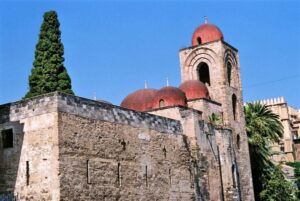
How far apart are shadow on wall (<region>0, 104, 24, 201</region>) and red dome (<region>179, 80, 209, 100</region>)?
1187cm

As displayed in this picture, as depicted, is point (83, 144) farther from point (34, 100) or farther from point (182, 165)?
point (182, 165)

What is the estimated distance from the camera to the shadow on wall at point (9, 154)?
56.1 feet

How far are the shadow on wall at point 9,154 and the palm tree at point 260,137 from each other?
18.4 meters

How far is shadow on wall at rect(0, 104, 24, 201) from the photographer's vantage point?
17.1 meters

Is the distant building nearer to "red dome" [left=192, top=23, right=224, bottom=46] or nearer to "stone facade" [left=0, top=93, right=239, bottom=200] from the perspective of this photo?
"red dome" [left=192, top=23, right=224, bottom=46]

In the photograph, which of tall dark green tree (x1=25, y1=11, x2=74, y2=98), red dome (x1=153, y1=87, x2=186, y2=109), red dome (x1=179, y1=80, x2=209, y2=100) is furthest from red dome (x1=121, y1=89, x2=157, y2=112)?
tall dark green tree (x1=25, y1=11, x2=74, y2=98)

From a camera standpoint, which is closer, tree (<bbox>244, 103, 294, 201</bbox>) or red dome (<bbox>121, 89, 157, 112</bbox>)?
red dome (<bbox>121, 89, 157, 112</bbox>)

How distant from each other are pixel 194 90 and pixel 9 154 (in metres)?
12.6

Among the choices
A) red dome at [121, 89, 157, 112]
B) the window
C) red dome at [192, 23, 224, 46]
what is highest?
red dome at [192, 23, 224, 46]

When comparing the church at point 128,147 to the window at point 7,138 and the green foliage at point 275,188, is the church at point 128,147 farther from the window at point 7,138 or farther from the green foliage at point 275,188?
the green foliage at point 275,188

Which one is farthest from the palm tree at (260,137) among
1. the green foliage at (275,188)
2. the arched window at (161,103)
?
the arched window at (161,103)

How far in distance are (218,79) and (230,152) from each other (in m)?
5.54

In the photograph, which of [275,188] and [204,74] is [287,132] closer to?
[275,188]

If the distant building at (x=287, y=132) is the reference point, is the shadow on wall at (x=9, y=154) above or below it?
below
